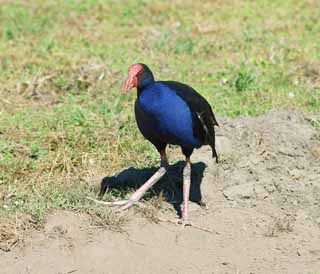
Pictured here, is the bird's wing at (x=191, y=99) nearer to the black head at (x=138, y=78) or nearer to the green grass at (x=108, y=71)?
the black head at (x=138, y=78)

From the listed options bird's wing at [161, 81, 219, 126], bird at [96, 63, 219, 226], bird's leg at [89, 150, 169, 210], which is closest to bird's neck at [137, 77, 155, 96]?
bird at [96, 63, 219, 226]

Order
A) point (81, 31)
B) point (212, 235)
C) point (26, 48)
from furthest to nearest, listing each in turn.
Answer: point (81, 31), point (26, 48), point (212, 235)

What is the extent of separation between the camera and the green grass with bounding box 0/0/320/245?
6.02m

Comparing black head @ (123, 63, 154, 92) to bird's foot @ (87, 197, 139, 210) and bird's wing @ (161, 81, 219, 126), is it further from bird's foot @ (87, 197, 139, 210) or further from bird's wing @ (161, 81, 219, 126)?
bird's foot @ (87, 197, 139, 210)

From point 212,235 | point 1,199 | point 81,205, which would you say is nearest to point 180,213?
point 212,235

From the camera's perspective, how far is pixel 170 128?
194 inches

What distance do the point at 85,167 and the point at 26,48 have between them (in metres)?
3.45

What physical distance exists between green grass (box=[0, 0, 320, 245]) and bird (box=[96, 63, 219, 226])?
27.6 inches

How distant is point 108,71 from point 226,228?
336 cm

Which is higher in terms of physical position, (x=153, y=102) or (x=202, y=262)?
(x=153, y=102)

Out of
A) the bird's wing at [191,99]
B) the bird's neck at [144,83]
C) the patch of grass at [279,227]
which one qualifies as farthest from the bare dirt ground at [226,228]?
the bird's neck at [144,83]

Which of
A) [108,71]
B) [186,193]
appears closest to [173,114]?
[186,193]

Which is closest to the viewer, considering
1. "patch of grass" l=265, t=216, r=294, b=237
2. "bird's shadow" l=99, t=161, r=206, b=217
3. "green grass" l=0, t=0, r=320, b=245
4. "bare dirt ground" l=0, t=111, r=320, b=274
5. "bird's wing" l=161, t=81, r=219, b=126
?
"bare dirt ground" l=0, t=111, r=320, b=274

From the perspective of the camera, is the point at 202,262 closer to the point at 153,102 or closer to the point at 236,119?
the point at 153,102
